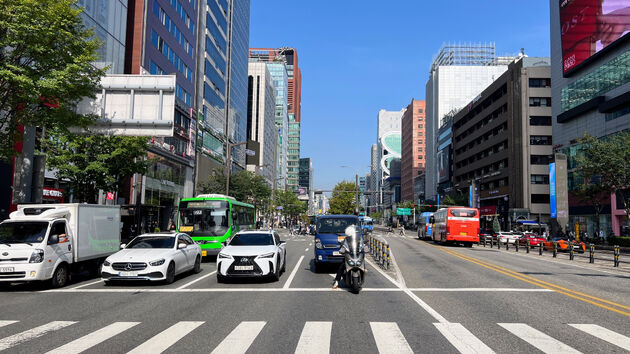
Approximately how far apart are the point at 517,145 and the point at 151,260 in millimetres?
68351

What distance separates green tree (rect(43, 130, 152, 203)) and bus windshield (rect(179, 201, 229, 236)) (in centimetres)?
531

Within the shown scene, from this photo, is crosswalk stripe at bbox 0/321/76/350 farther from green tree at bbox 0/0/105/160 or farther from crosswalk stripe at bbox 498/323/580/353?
green tree at bbox 0/0/105/160

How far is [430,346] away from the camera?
6.12 meters

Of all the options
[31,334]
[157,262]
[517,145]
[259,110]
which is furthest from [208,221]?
[259,110]

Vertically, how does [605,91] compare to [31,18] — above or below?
above

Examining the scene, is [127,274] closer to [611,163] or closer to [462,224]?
[462,224]

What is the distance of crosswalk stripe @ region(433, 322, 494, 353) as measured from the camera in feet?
19.6

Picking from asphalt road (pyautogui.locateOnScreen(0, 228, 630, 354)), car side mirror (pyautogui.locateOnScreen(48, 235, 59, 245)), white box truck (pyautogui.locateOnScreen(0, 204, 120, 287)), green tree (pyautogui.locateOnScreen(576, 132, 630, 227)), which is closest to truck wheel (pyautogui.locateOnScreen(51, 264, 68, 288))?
white box truck (pyautogui.locateOnScreen(0, 204, 120, 287))

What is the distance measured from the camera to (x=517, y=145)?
229 ft

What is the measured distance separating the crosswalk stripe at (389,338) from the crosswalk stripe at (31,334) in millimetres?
5104

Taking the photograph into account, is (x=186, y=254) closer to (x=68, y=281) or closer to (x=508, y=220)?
(x=68, y=281)

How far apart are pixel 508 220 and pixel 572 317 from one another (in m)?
67.2

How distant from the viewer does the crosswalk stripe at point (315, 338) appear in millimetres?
5930

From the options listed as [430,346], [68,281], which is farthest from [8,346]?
[68,281]
